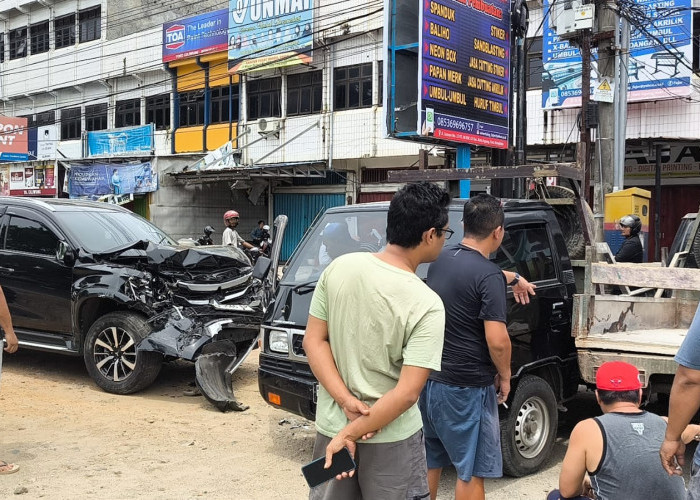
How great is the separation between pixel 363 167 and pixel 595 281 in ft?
56.0

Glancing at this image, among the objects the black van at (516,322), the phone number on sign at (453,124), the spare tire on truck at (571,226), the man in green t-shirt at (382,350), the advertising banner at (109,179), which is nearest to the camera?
the man in green t-shirt at (382,350)

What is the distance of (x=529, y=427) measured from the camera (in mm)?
4570

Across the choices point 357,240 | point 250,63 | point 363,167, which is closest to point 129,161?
point 250,63

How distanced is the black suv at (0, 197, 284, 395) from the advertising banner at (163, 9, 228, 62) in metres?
17.1

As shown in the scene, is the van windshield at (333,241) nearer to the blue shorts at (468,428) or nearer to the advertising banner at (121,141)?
the blue shorts at (468,428)

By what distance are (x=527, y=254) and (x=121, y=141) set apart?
2401cm

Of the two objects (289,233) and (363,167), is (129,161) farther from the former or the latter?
(363,167)

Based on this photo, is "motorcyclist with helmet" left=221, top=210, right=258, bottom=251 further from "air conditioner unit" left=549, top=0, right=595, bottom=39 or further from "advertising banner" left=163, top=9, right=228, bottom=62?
"advertising banner" left=163, top=9, right=228, bottom=62

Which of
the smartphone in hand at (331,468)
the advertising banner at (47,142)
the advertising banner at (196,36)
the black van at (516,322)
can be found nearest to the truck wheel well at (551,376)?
the black van at (516,322)

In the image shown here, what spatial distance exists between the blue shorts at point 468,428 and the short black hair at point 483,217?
0.79 meters

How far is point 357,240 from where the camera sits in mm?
5043

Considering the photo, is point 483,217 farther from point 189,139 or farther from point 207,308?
point 189,139

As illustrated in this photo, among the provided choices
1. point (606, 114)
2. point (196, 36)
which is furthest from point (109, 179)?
point (606, 114)

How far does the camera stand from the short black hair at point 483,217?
3.51 meters
